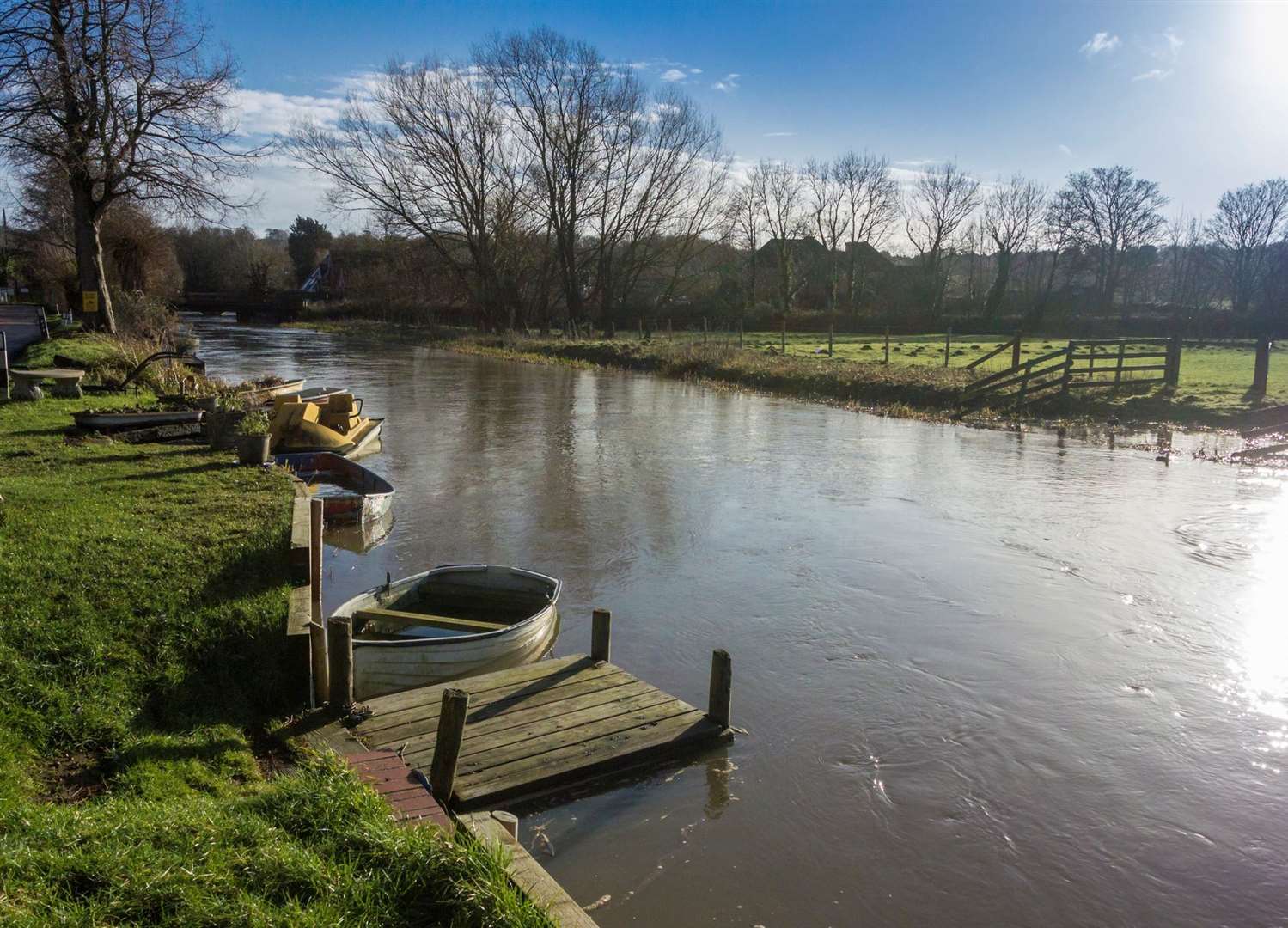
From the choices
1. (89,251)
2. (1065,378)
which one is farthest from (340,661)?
(89,251)

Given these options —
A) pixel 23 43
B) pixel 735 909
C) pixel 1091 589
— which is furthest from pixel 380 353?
pixel 735 909

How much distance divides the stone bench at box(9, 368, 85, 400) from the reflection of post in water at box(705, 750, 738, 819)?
1523 cm

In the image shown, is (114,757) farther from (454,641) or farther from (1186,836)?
(1186,836)

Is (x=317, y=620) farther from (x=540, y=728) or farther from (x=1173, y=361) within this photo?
(x=1173, y=361)

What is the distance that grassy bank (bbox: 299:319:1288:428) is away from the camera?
23.1m

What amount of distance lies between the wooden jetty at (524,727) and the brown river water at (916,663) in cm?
25

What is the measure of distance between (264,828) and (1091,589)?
9.50 metres

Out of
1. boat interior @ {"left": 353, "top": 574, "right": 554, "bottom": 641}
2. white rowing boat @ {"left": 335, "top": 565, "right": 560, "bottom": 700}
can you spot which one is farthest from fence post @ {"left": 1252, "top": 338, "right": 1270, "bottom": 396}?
boat interior @ {"left": 353, "top": 574, "right": 554, "bottom": 641}

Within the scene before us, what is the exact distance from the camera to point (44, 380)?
1705 centimetres

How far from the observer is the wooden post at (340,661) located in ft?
21.4

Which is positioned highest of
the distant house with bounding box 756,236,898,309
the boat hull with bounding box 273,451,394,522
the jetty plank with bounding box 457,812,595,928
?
the distant house with bounding box 756,236,898,309

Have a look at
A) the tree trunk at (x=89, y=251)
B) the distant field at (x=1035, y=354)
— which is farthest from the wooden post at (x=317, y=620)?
the distant field at (x=1035, y=354)

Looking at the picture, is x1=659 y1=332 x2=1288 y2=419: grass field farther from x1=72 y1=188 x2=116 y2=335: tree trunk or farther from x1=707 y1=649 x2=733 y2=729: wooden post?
x1=72 y1=188 x2=116 y2=335: tree trunk

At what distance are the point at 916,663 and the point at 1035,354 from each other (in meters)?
29.2
